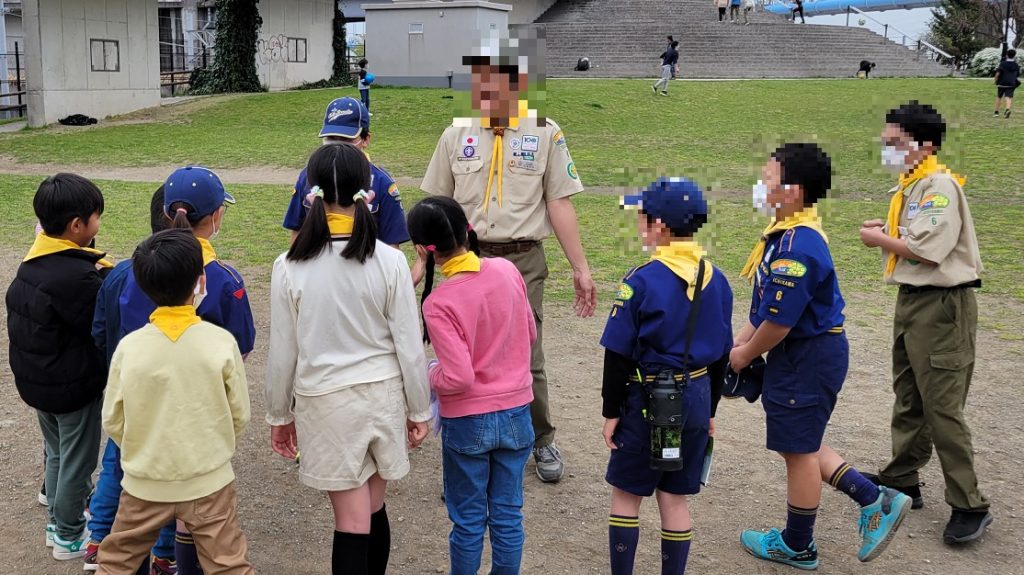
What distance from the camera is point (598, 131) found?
1994 centimetres

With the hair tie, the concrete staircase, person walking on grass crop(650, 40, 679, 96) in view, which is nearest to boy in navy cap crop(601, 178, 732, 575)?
the hair tie

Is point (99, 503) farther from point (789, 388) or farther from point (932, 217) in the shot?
point (932, 217)

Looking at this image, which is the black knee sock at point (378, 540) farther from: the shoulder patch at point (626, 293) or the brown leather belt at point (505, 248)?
the brown leather belt at point (505, 248)

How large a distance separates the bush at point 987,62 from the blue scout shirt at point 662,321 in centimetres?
3457

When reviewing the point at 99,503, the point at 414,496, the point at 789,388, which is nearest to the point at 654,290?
the point at 789,388

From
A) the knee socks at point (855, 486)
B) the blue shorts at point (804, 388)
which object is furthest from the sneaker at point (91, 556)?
the knee socks at point (855, 486)

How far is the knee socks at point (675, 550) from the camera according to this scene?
3.21 metres

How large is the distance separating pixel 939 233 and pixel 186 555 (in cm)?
323

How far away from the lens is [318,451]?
2.92 meters

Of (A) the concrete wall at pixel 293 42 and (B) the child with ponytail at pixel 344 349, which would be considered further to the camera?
(A) the concrete wall at pixel 293 42

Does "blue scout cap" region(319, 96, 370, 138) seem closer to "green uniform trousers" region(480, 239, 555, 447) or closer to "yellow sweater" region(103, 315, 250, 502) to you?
"green uniform trousers" region(480, 239, 555, 447)

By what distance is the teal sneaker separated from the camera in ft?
11.9

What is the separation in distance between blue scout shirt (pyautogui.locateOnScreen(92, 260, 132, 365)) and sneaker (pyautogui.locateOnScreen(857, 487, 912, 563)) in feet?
9.84

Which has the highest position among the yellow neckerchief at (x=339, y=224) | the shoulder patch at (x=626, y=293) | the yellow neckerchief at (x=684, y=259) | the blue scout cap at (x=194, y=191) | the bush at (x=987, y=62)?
the bush at (x=987, y=62)
